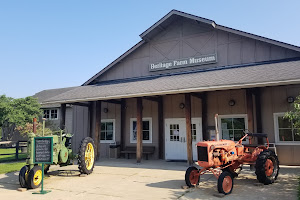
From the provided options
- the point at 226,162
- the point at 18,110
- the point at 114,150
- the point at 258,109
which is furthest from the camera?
the point at 18,110

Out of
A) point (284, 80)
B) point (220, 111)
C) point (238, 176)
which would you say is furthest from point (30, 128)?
point (284, 80)

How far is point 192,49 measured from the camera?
12.0 metres

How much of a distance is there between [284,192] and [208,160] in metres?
1.89

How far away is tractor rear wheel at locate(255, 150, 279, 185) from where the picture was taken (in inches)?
237

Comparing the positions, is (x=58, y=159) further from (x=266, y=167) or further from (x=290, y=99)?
(x=290, y=99)

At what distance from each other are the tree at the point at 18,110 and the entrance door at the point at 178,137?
15.1 m

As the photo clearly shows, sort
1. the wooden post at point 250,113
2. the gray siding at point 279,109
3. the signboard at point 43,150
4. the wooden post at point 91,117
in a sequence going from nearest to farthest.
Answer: the signboard at point 43,150 < the wooden post at point 250,113 < the gray siding at point 279,109 < the wooden post at point 91,117

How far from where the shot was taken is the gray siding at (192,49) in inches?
419

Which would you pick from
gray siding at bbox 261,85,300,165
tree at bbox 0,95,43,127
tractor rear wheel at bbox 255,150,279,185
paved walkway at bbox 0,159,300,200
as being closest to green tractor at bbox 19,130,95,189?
paved walkway at bbox 0,159,300,200

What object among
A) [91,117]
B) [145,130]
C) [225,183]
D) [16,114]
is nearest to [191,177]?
[225,183]

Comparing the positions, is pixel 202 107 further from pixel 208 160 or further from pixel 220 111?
pixel 208 160

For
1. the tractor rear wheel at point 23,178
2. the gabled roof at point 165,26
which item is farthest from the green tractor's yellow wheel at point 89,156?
the gabled roof at point 165,26

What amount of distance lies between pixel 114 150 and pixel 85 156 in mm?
4659

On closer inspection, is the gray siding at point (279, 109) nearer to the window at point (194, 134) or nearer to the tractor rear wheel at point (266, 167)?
the window at point (194, 134)
